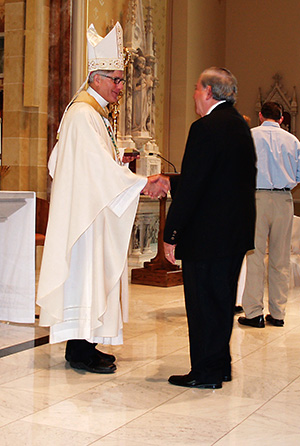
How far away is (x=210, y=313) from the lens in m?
3.60

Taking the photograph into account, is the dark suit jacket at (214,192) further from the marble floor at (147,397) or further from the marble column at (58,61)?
the marble column at (58,61)

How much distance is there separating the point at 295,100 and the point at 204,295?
10.9 meters

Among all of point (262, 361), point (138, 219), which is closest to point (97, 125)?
point (262, 361)

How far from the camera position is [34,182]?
8234mm

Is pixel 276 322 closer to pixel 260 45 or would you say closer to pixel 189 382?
pixel 189 382

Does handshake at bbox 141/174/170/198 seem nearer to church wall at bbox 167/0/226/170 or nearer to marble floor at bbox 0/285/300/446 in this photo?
marble floor at bbox 0/285/300/446

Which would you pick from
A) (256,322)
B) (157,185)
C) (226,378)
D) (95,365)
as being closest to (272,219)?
(256,322)

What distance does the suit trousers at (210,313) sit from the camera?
3.60 m

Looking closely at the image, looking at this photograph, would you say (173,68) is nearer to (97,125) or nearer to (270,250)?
(270,250)

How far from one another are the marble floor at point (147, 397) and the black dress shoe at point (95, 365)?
5cm

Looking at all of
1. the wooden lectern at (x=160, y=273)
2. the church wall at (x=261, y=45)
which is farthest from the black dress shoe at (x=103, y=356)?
the church wall at (x=261, y=45)

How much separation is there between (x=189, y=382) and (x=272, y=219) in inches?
84.1

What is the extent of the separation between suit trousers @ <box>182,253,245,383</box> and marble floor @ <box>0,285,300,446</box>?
153 mm

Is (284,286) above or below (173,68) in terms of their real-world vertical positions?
below
